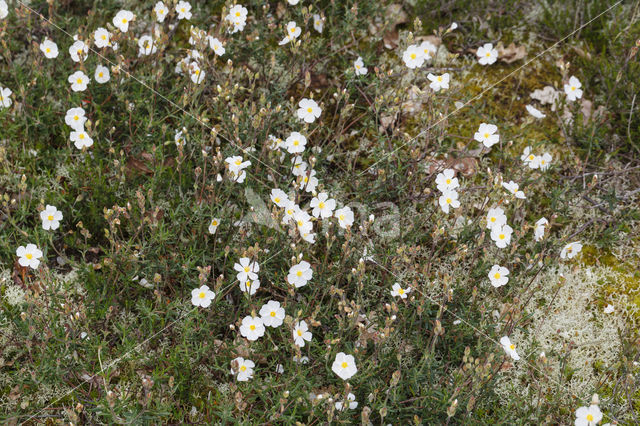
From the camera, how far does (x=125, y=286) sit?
11.9ft

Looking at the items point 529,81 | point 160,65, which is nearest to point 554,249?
point 529,81

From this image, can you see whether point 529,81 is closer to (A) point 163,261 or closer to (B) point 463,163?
(B) point 463,163

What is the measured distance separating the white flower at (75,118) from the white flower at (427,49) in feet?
7.92

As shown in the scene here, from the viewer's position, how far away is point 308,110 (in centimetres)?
406

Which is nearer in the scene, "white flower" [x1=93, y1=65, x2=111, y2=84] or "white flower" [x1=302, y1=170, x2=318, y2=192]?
"white flower" [x1=302, y1=170, x2=318, y2=192]

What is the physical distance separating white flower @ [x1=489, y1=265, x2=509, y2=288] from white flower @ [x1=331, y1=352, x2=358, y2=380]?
1.06 m

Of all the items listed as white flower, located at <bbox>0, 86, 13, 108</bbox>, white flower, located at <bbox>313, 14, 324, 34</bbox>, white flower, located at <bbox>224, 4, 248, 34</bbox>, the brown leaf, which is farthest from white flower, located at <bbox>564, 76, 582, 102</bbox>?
white flower, located at <bbox>0, 86, 13, 108</bbox>

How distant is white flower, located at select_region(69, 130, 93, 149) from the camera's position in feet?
12.8

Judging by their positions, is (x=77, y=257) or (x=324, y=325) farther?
(x=77, y=257)

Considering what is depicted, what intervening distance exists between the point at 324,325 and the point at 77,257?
1.70 metres

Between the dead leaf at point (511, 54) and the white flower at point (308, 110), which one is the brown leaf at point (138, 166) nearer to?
the white flower at point (308, 110)

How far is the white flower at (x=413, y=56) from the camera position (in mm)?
4215

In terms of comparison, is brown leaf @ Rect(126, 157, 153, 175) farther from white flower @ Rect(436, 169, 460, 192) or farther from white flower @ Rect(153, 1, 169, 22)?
white flower @ Rect(436, 169, 460, 192)

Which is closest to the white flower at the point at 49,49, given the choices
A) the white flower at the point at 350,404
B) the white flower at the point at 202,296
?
the white flower at the point at 202,296
